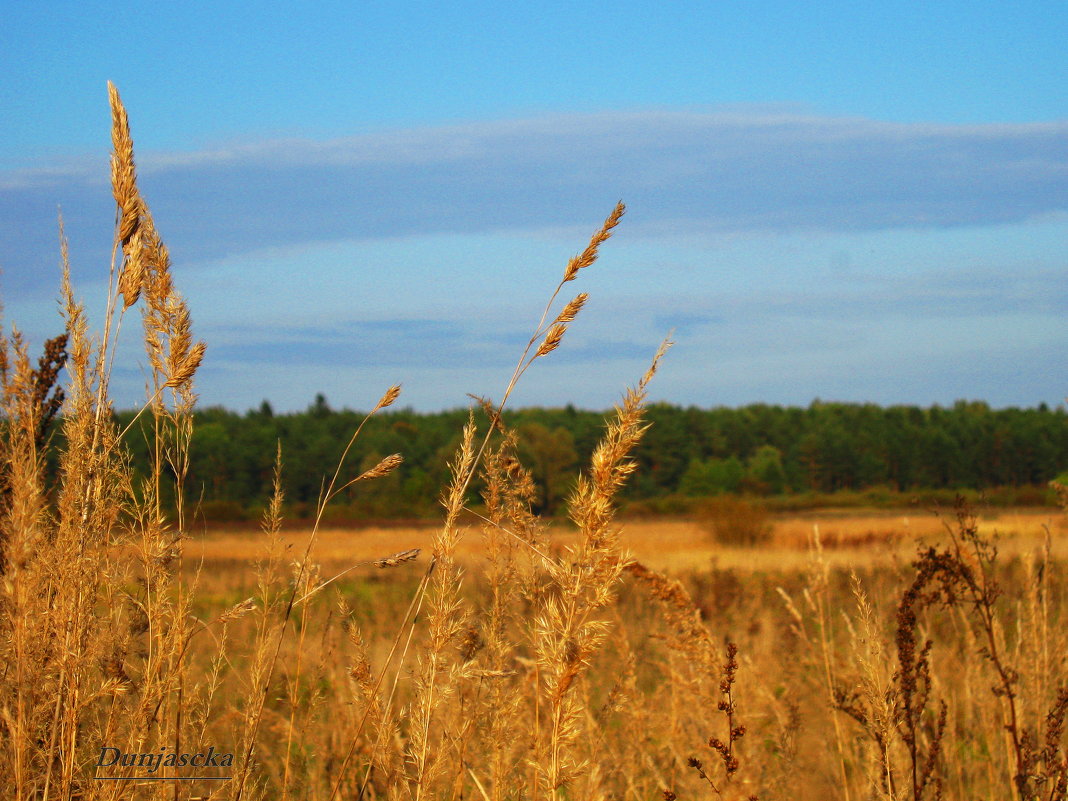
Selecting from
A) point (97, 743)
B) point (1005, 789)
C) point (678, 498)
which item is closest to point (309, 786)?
point (97, 743)

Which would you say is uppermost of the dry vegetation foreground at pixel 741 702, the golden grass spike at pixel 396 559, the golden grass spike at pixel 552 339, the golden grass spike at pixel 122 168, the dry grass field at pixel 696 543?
the golden grass spike at pixel 122 168

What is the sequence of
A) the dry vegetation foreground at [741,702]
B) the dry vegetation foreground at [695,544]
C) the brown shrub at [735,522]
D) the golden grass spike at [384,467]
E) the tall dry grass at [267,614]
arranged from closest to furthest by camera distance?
the tall dry grass at [267,614]
the golden grass spike at [384,467]
the dry vegetation foreground at [741,702]
the dry vegetation foreground at [695,544]
the brown shrub at [735,522]

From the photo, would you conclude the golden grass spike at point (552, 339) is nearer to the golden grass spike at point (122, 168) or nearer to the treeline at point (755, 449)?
the golden grass spike at point (122, 168)

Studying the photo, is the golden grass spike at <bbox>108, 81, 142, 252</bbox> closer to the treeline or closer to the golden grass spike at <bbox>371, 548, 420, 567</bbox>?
the golden grass spike at <bbox>371, 548, 420, 567</bbox>

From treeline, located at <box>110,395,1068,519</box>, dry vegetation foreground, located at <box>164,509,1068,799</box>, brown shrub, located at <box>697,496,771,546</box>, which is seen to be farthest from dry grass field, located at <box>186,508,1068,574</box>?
dry vegetation foreground, located at <box>164,509,1068,799</box>

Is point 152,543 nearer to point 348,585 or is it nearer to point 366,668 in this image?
point 366,668

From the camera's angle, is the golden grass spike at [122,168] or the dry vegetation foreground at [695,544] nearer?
the golden grass spike at [122,168]

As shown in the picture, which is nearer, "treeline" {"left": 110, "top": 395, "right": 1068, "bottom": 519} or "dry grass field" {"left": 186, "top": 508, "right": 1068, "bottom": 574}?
"dry grass field" {"left": 186, "top": 508, "right": 1068, "bottom": 574}

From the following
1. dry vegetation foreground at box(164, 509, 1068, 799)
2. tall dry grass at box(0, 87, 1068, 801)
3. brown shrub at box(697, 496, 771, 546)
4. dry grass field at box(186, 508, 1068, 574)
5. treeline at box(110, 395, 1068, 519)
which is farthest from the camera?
treeline at box(110, 395, 1068, 519)

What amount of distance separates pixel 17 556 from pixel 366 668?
0.78m

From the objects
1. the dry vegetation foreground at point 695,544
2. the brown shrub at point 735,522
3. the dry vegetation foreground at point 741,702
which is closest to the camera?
the dry vegetation foreground at point 741,702

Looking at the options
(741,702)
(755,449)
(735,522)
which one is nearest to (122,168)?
(741,702)
